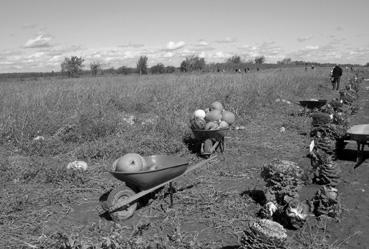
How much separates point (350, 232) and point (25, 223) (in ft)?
11.0

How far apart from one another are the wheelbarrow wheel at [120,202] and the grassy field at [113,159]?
0.10m

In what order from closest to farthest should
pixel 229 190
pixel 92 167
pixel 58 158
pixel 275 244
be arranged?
pixel 275 244
pixel 229 190
pixel 92 167
pixel 58 158

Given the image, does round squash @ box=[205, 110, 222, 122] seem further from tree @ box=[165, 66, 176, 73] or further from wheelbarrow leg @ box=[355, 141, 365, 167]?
tree @ box=[165, 66, 176, 73]

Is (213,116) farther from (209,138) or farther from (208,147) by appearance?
(208,147)

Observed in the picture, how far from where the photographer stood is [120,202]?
156 inches

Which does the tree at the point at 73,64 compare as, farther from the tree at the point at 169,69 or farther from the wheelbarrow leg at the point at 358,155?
the wheelbarrow leg at the point at 358,155

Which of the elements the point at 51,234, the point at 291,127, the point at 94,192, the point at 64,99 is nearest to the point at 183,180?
the point at 94,192

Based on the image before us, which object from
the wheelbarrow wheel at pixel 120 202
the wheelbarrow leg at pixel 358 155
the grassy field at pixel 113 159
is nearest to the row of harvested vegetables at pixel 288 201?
the grassy field at pixel 113 159

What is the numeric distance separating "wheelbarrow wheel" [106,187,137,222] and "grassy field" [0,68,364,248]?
104 mm

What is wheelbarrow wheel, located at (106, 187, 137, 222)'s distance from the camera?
12.8 feet

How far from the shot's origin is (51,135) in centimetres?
779

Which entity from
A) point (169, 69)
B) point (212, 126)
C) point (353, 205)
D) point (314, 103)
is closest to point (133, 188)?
point (212, 126)

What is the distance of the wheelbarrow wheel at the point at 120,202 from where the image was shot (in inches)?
154

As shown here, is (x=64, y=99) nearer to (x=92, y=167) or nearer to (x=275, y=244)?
(x=92, y=167)
